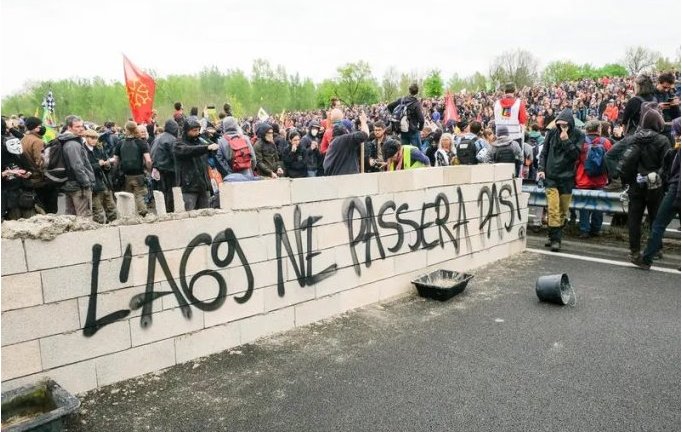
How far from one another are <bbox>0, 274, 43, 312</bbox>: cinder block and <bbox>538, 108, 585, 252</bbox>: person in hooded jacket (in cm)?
683

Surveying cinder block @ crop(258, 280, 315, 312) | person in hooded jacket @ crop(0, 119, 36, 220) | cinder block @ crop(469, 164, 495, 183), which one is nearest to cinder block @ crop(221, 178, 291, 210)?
cinder block @ crop(258, 280, 315, 312)

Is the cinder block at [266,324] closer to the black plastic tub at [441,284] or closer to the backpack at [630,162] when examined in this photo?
the black plastic tub at [441,284]

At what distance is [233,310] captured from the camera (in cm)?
480

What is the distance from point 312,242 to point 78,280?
2.25 meters

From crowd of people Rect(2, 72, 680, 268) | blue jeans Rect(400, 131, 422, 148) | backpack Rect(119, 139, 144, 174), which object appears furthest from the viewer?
blue jeans Rect(400, 131, 422, 148)

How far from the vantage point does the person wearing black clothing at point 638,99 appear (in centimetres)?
839

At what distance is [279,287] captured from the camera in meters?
5.14

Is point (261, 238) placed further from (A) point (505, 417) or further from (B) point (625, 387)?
(B) point (625, 387)

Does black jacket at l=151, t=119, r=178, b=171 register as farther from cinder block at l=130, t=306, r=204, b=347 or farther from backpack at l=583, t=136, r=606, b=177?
backpack at l=583, t=136, r=606, b=177

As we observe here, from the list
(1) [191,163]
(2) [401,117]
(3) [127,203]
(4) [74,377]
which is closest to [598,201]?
(2) [401,117]

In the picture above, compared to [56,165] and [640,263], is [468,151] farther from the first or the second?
[56,165]

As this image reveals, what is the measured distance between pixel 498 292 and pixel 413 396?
9.45ft

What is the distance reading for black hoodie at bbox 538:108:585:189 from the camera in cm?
773

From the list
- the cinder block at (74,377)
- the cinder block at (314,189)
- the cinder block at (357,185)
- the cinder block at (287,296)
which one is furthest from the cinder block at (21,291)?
the cinder block at (357,185)
